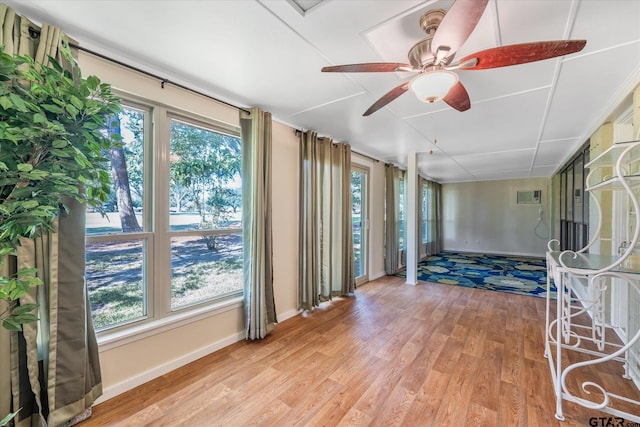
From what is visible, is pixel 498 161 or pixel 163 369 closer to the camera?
A: pixel 163 369

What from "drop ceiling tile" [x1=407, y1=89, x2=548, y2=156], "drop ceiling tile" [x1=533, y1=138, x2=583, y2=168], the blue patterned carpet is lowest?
the blue patterned carpet

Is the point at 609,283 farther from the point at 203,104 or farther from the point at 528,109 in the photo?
the point at 203,104

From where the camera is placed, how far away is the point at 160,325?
1.98 m

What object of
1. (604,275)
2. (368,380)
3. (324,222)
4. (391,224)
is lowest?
(368,380)

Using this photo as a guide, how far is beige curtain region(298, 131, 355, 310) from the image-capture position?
10.2ft

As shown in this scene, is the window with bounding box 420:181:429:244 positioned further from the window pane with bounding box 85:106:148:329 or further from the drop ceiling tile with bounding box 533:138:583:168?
the window pane with bounding box 85:106:148:329

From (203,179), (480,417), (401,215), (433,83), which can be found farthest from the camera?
(401,215)

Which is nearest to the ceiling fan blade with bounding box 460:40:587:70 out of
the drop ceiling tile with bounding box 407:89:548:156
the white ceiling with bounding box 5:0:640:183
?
the white ceiling with bounding box 5:0:640:183

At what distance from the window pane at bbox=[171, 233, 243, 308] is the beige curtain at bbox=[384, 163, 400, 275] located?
3203 mm

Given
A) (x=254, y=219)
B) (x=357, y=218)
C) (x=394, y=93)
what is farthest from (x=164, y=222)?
(x=357, y=218)

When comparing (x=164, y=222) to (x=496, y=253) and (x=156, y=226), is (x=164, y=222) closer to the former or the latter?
(x=156, y=226)

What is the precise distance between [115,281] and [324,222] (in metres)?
2.25

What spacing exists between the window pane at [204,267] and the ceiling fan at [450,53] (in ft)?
5.98

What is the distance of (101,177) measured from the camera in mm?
1237
